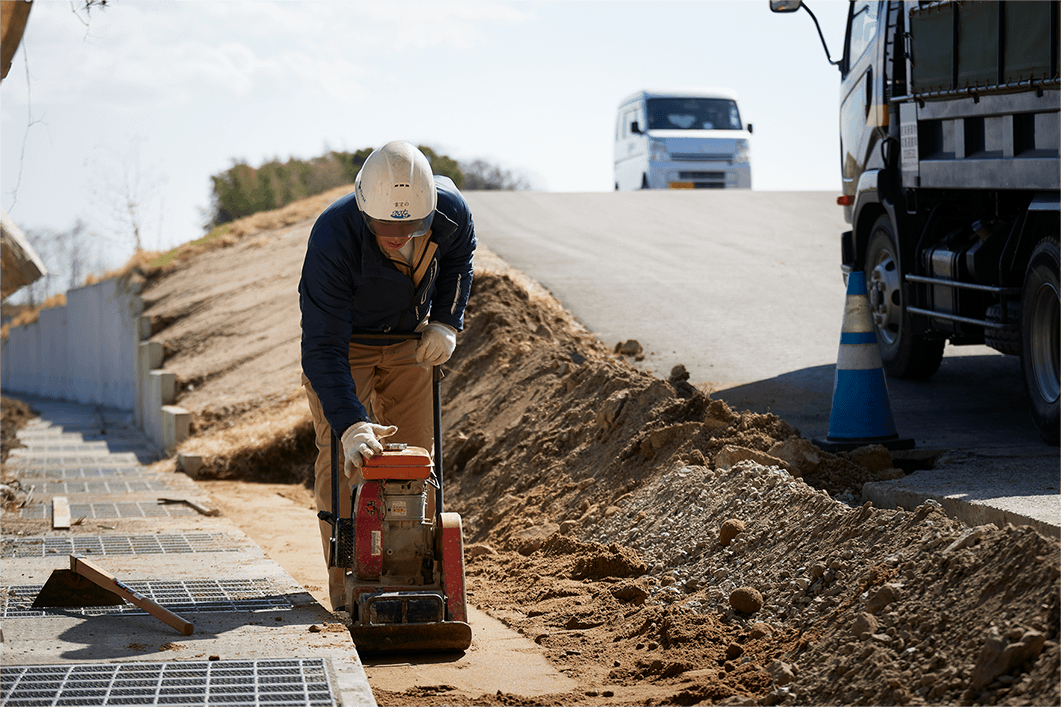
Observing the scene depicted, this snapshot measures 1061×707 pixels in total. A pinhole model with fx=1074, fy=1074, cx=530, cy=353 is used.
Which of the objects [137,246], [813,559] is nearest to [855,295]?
[813,559]

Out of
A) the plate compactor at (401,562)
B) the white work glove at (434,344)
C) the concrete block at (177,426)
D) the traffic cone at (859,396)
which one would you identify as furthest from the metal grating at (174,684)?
the concrete block at (177,426)

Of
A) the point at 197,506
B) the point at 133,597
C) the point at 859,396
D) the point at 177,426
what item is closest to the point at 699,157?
the point at 177,426

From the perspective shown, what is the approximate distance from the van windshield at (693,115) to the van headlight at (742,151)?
0.37 m

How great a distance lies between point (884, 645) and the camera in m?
4.02

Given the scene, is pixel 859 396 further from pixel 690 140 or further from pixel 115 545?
pixel 690 140

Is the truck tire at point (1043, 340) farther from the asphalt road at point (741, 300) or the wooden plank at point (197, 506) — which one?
the wooden plank at point (197, 506)

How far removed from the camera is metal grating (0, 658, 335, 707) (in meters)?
3.76

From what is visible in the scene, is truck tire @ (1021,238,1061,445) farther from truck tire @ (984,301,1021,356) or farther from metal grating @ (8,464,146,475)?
metal grating @ (8,464,146,475)

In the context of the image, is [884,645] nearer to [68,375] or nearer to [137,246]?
[137,246]

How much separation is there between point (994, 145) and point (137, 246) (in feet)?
70.6

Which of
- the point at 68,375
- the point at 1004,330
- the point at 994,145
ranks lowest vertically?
the point at 68,375

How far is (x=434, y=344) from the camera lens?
16.9 feet

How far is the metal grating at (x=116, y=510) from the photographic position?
805 cm

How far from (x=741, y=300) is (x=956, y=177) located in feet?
15.5
